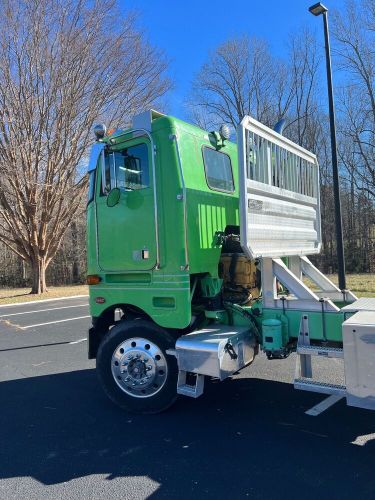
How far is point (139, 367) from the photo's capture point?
14.9ft

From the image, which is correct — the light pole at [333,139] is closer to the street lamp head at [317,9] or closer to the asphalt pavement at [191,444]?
the street lamp head at [317,9]

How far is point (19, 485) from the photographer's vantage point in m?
3.25

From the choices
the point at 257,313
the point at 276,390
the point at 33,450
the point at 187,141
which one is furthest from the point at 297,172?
the point at 33,450

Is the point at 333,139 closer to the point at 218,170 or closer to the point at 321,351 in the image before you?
the point at 218,170

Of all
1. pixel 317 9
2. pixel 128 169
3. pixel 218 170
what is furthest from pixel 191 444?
pixel 317 9

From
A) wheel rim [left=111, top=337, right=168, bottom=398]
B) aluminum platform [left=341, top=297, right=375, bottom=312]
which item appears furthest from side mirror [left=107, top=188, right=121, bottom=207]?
aluminum platform [left=341, top=297, right=375, bottom=312]

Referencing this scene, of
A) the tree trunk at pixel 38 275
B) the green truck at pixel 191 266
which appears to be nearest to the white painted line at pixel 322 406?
the green truck at pixel 191 266

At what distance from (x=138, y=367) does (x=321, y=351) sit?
1865mm

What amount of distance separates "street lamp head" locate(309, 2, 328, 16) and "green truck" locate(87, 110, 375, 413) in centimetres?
750

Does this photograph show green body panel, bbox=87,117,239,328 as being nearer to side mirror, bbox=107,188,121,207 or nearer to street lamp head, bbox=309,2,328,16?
side mirror, bbox=107,188,121,207

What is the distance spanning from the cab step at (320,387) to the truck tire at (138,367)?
1.26 m

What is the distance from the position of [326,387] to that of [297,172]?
8.63ft

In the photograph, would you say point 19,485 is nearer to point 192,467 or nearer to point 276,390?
point 192,467

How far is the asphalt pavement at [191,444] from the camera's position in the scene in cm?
314
